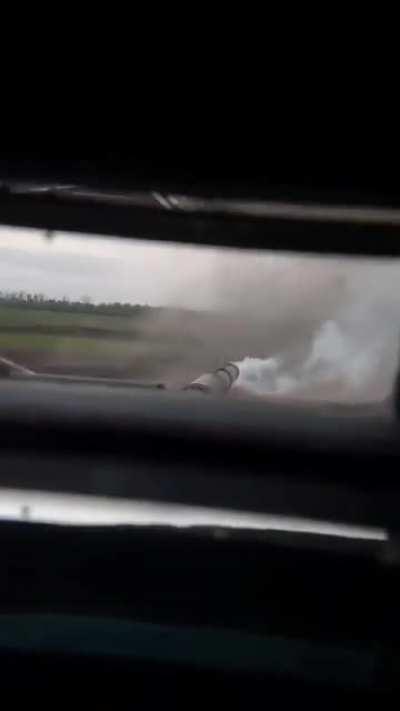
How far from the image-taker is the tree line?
1806 mm

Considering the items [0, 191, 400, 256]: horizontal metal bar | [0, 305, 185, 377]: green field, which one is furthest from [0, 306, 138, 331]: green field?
[0, 191, 400, 256]: horizontal metal bar

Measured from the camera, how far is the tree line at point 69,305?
1806mm

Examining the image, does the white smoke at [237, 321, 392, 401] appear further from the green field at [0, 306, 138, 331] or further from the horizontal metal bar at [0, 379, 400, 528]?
the green field at [0, 306, 138, 331]

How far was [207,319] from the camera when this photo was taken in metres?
1.85

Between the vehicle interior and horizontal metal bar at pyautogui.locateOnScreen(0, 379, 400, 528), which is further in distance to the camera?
horizontal metal bar at pyautogui.locateOnScreen(0, 379, 400, 528)

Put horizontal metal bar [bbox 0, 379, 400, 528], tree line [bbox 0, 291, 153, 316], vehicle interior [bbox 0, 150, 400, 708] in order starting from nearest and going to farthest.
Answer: vehicle interior [bbox 0, 150, 400, 708]
tree line [bbox 0, 291, 153, 316]
horizontal metal bar [bbox 0, 379, 400, 528]

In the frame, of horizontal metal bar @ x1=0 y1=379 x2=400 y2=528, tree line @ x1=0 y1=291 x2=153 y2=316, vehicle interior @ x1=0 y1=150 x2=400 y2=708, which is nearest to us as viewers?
vehicle interior @ x1=0 y1=150 x2=400 y2=708

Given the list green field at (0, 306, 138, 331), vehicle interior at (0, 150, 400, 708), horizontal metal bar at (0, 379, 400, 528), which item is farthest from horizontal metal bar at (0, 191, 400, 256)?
horizontal metal bar at (0, 379, 400, 528)

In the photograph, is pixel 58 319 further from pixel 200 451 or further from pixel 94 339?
pixel 200 451

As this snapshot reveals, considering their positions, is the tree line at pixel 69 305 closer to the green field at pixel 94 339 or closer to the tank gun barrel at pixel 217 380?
the green field at pixel 94 339

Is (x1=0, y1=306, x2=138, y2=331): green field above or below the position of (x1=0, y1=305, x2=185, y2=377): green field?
above

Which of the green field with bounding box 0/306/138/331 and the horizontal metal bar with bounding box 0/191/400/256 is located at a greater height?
the horizontal metal bar with bounding box 0/191/400/256

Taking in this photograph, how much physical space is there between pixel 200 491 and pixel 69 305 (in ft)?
1.07

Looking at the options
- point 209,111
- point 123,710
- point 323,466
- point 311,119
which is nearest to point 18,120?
point 209,111
